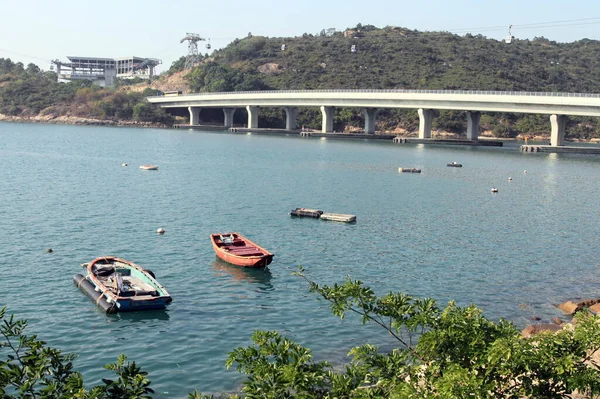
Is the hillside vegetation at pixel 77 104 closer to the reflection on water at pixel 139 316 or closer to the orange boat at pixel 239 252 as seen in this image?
the orange boat at pixel 239 252

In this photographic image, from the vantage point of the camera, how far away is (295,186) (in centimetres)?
6506

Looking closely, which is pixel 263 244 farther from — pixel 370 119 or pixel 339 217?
pixel 370 119

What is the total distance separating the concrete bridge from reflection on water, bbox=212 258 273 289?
287 feet

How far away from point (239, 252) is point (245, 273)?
190 cm

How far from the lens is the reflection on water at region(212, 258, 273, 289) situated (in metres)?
30.6

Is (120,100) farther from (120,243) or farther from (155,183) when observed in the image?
(120,243)

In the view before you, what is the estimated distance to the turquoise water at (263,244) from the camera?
23328 mm

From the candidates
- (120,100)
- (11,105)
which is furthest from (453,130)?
(11,105)

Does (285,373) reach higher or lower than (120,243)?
higher

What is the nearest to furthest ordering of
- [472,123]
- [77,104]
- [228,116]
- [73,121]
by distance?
[472,123] → [228,116] → [73,121] → [77,104]

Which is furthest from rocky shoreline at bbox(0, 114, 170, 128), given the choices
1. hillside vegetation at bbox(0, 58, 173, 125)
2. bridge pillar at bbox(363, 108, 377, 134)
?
bridge pillar at bbox(363, 108, 377, 134)

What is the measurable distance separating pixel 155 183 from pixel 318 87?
428 feet

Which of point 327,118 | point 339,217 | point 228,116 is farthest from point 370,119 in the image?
point 339,217

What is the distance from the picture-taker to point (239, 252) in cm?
3331
